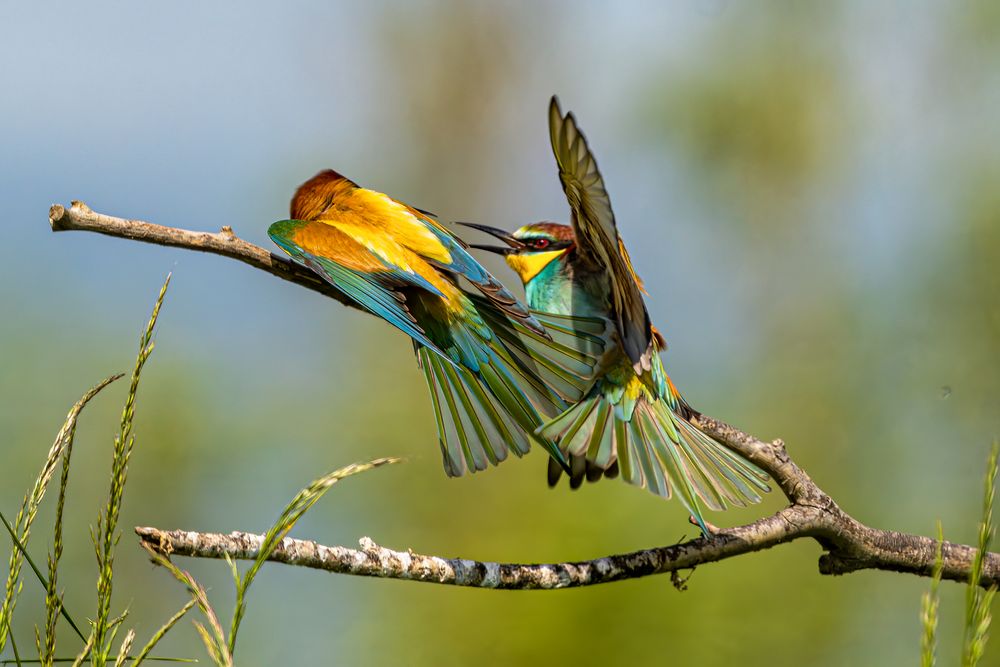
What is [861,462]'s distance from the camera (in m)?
3.77

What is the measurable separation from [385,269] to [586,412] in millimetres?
509

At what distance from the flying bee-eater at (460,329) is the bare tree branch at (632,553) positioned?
0.23 metres

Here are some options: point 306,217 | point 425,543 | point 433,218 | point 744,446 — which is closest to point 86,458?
point 425,543

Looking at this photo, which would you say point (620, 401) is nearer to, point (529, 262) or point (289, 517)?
point (529, 262)

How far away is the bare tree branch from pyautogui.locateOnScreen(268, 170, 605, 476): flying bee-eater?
23 cm

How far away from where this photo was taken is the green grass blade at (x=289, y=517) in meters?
0.83

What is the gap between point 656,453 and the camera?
170 cm

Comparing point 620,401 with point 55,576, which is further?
point 620,401

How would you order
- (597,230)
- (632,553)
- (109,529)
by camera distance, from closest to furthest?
(109,529) → (632,553) → (597,230)

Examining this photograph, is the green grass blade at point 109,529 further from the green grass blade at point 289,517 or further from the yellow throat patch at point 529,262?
the yellow throat patch at point 529,262

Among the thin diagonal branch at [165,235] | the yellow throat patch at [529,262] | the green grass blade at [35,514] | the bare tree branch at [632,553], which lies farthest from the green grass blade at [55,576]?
the yellow throat patch at [529,262]

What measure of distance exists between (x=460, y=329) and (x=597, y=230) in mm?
433

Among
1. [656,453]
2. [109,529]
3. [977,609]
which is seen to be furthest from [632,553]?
[109,529]

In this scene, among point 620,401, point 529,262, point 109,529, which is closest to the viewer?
point 109,529
